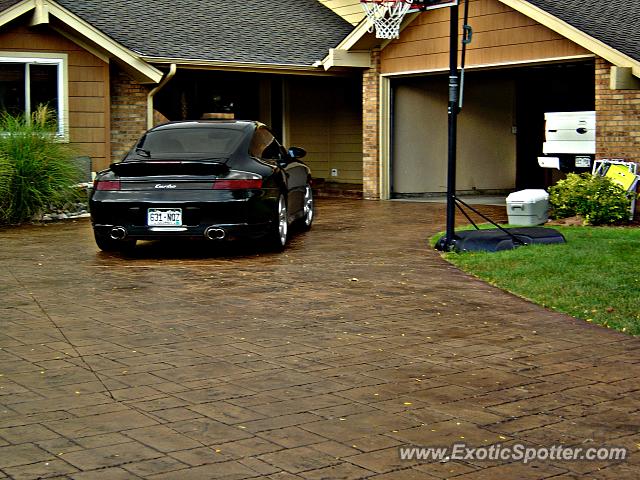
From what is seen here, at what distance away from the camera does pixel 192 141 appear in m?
13.0

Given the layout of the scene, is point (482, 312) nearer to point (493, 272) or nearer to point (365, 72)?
point (493, 272)

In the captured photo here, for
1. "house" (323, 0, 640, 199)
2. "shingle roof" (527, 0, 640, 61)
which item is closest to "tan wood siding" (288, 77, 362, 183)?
"house" (323, 0, 640, 199)

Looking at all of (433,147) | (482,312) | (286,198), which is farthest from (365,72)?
(482,312)

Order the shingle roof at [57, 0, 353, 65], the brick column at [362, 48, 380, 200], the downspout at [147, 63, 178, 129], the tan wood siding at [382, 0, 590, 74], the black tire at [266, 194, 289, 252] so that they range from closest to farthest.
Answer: the black tire at [266, 194, 289, 252] < the tan wood siding at [382, 0, 590, 74] < the downspout at [147, 63, 178, 129] < the shingle roof at [57, 0, 353, 65] < the brick column at [362, 48, 380, 200]

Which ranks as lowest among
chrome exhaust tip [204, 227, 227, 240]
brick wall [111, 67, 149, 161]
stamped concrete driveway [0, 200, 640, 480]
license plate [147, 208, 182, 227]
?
stamped concrete driveway [0, 200, 640, 480]

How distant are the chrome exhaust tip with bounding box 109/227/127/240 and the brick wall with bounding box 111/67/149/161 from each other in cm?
899

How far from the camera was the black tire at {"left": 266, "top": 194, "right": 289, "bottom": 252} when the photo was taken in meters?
12.6

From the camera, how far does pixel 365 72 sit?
72.7 feet

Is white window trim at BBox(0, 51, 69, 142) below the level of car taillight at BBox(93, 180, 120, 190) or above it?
above

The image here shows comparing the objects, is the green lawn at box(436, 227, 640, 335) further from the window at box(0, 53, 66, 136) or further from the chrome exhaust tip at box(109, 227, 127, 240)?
the window at box(0, 53, 66, 136)

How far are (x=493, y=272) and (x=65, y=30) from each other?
11.5 metres

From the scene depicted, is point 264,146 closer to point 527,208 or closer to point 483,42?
point 527,208

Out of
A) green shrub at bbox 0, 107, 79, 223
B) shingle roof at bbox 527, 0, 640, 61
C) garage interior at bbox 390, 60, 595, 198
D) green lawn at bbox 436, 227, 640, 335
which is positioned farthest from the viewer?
garage interior at bbox 390, 60, 595, 198

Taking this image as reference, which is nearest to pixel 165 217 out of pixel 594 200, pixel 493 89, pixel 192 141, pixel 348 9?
pixel 192 141
